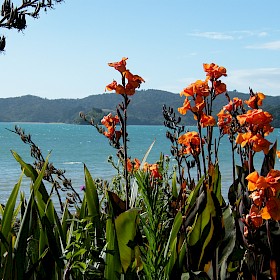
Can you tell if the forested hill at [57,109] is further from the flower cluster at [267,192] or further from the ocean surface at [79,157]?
the flower cluster at [267,192]

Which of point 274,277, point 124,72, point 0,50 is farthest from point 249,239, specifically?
point 0,50

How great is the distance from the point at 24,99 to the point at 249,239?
383ft

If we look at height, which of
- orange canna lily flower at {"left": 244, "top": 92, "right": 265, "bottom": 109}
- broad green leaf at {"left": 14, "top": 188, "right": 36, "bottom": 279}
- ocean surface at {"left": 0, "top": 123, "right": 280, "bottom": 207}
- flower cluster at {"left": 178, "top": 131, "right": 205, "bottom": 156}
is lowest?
ocean surface at {"left": 0, "top": 123, "right": 280, "bottom": 207}

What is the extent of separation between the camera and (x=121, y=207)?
236 cm

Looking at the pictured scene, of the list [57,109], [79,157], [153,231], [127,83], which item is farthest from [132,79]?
[57,109]

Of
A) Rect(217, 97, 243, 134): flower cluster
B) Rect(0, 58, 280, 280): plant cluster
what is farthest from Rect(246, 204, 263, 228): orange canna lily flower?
Rect(217, 97, 243, 134): flower cluster

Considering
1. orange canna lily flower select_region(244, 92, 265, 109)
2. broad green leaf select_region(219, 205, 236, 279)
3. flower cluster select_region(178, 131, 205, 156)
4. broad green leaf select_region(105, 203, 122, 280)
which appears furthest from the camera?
flower cluster select_region(178, 131, 205, 156)

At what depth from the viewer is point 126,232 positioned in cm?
192

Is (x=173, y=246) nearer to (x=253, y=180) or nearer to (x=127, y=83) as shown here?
(x=253, y=180)

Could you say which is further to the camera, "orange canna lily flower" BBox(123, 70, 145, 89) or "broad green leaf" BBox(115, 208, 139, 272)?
"orange canna lily flower" BBox(123, 70, 145, 89)

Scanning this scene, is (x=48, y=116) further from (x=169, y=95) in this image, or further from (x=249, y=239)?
(x=249, y=239)

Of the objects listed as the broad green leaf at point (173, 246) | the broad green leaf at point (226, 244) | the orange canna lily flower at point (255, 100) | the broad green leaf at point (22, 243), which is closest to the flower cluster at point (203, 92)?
the orange canna lily flower at point (255, 100)

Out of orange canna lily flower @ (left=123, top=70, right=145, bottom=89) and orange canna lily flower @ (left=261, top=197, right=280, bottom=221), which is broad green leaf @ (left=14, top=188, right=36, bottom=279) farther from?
orange canna lily flower @ (left=123, top=70, right=145, bottom=89)

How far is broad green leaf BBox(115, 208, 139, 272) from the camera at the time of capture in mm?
1905
